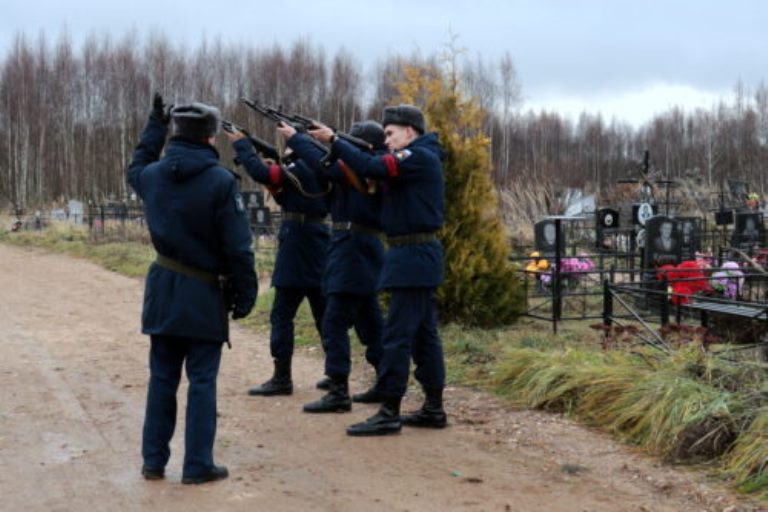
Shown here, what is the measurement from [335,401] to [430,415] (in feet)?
2.26

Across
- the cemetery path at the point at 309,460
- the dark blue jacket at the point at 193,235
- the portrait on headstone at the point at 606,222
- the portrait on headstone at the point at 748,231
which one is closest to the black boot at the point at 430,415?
the cemetery path at the point at 309,460

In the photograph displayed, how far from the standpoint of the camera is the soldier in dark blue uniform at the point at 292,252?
5.95 m

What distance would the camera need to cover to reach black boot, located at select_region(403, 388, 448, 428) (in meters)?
5.25

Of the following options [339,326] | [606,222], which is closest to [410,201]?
[339,326]

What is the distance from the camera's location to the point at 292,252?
604 cm

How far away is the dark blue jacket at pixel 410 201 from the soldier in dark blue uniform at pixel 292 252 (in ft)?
3.33

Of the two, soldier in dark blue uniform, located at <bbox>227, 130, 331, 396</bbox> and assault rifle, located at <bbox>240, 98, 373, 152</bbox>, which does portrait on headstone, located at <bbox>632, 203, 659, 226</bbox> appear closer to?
soldier in dark blue uniform, located at <bbox>227, 130, 331, 396</bbox>

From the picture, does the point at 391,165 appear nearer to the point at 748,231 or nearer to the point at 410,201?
the point at 410,201

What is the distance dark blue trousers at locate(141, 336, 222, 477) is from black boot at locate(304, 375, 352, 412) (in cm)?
143

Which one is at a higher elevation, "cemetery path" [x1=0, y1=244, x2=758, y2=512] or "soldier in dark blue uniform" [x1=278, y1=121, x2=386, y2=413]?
Result: "soldier in dark blue uniform" [x1=278, y1=121, x2=386, y2=413]

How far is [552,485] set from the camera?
4.22 metres

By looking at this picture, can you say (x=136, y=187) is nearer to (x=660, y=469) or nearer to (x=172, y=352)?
(x=172, y=352)

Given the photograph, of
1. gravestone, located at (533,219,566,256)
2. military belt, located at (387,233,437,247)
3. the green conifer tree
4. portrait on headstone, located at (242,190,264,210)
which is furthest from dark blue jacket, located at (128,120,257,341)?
portrait on headstone, located at (242,190,264,210)

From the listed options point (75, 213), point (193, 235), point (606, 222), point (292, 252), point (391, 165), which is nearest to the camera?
point (193, 235)
